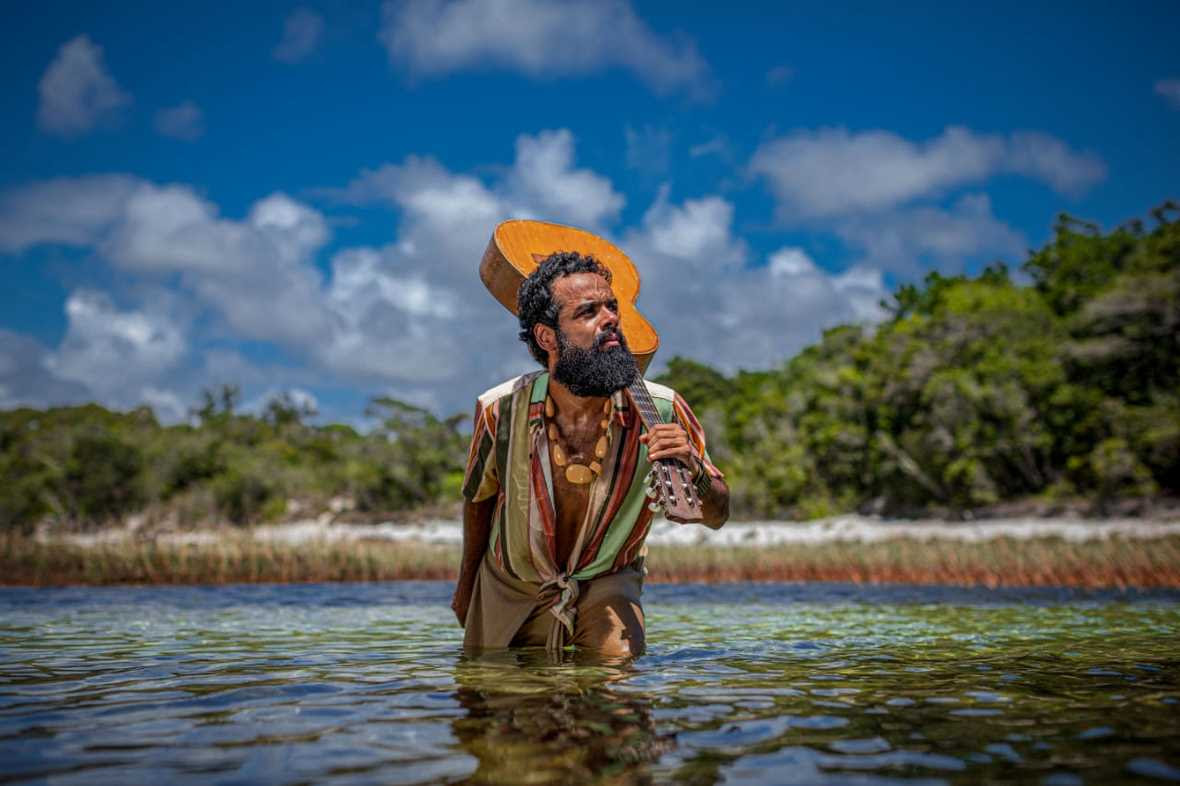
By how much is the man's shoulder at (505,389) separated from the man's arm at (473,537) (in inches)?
20.1

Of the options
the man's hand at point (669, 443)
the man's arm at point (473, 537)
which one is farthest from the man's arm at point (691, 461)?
the man's arm at point (473, 537)

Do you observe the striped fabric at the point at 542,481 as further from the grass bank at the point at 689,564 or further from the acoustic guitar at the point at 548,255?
the grass bank at the point at 689,564

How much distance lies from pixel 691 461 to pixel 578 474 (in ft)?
2.71

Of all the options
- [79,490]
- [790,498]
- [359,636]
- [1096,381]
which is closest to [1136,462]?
[1096,381]

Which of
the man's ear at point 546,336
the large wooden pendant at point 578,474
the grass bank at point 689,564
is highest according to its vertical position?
the man's ear at point 546,336

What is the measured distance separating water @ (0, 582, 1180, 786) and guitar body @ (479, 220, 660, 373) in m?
1.57

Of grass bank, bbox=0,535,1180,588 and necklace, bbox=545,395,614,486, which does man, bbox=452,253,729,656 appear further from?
grass bank, bbox=0,535,1180,588

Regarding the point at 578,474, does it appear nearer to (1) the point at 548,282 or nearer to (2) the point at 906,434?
(1) the point at 548,282

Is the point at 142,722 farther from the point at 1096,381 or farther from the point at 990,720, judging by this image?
the point at 1096,381

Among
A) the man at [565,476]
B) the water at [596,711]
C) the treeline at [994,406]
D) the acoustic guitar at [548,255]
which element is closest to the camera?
the water at [596,711]

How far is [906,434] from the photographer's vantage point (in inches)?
1497

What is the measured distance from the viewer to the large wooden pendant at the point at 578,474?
4.46 metres

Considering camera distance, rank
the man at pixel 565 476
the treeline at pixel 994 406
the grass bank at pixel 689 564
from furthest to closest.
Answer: the treeline at pixel 994 406 < the grass bank at pixel 689 564 < the man at pixel 565 476

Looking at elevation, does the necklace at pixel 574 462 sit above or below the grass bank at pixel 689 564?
above
